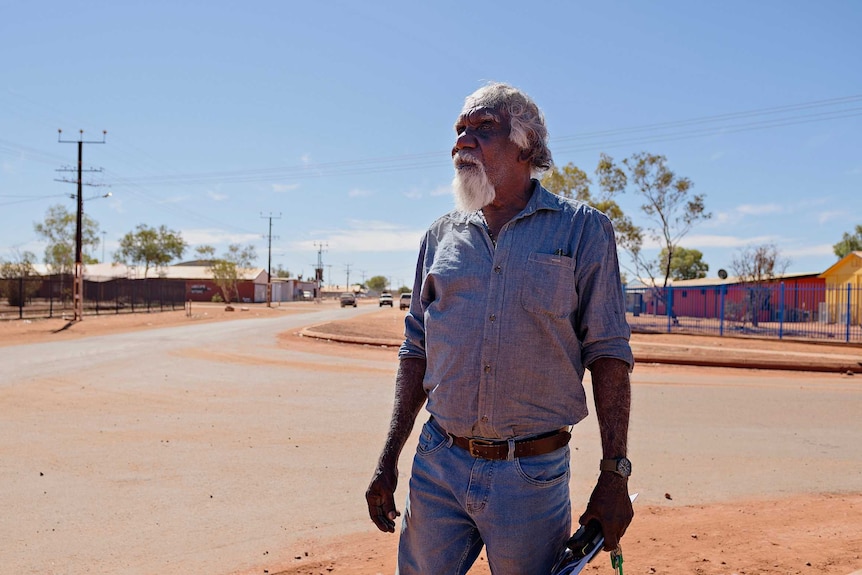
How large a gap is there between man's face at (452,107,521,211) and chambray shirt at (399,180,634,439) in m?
0.14

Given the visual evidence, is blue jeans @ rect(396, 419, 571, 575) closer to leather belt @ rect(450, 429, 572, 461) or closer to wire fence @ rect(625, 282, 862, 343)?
leather belt @ rect(450, 429, 572, 461)

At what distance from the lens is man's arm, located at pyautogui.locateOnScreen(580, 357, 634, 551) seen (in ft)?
7.02

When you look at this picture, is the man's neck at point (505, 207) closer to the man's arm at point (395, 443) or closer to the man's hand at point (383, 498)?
the man's arm at point (395, 443)

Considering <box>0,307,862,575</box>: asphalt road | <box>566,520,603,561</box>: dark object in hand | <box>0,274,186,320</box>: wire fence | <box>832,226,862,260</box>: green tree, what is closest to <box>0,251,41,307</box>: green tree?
<box>0,274,186,320</box>: wire fence

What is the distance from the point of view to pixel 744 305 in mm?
33188

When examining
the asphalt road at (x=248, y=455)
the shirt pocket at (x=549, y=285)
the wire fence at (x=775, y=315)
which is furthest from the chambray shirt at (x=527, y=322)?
the wire fence at (x=775, y=315)

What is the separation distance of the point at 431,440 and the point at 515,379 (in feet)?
1.24

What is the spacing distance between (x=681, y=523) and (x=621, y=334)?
3030mm

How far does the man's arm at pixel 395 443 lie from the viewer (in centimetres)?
252

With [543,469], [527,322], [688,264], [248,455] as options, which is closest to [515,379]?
[527,322]

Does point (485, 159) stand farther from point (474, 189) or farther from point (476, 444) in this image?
point (476, 444)

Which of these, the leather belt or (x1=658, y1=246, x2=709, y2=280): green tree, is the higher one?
(x1=658, y1=246, x2=709, y2=280): green tree

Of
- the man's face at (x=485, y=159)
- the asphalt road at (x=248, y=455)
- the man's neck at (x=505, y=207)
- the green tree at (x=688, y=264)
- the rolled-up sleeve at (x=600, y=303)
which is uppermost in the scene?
the green tree at (x=688, y=264)

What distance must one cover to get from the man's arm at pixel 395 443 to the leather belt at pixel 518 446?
1.20ft
